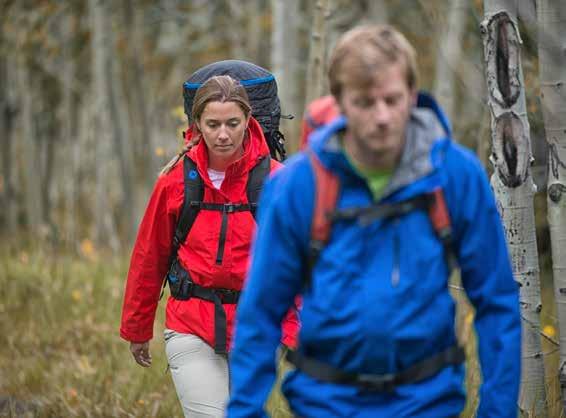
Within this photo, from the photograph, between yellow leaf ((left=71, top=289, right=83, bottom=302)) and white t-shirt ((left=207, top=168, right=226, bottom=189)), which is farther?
yellow leaf ((left=71, top=289, right=83, bottom=302))

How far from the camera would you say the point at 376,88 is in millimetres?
2711

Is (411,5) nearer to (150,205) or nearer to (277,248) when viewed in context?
(150,205)

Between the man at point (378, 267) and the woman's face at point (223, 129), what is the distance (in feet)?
5.54

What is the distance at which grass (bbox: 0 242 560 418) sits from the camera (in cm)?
677

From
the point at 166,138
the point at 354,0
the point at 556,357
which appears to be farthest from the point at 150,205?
the point at 166,138

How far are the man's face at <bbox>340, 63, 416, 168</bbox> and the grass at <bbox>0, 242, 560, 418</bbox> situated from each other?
9.16 feet

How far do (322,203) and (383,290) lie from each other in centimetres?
26

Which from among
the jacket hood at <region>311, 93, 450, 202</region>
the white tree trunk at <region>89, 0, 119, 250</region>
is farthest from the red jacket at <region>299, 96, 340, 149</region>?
the white tree trunk at <region>89, 0, 119, 250</region>

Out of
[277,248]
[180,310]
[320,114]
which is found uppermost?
[320,114]

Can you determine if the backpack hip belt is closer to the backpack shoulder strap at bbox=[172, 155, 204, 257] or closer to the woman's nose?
the backpack shoulder strap at bbox=[172, 155, 204, 257]

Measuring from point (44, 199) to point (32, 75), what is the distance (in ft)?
13.1

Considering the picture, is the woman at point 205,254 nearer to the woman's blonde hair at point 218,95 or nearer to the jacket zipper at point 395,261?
the woman's blonde hair at point 218,95

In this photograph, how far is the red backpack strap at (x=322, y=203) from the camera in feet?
9.09

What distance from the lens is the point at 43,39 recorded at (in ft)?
66.7
